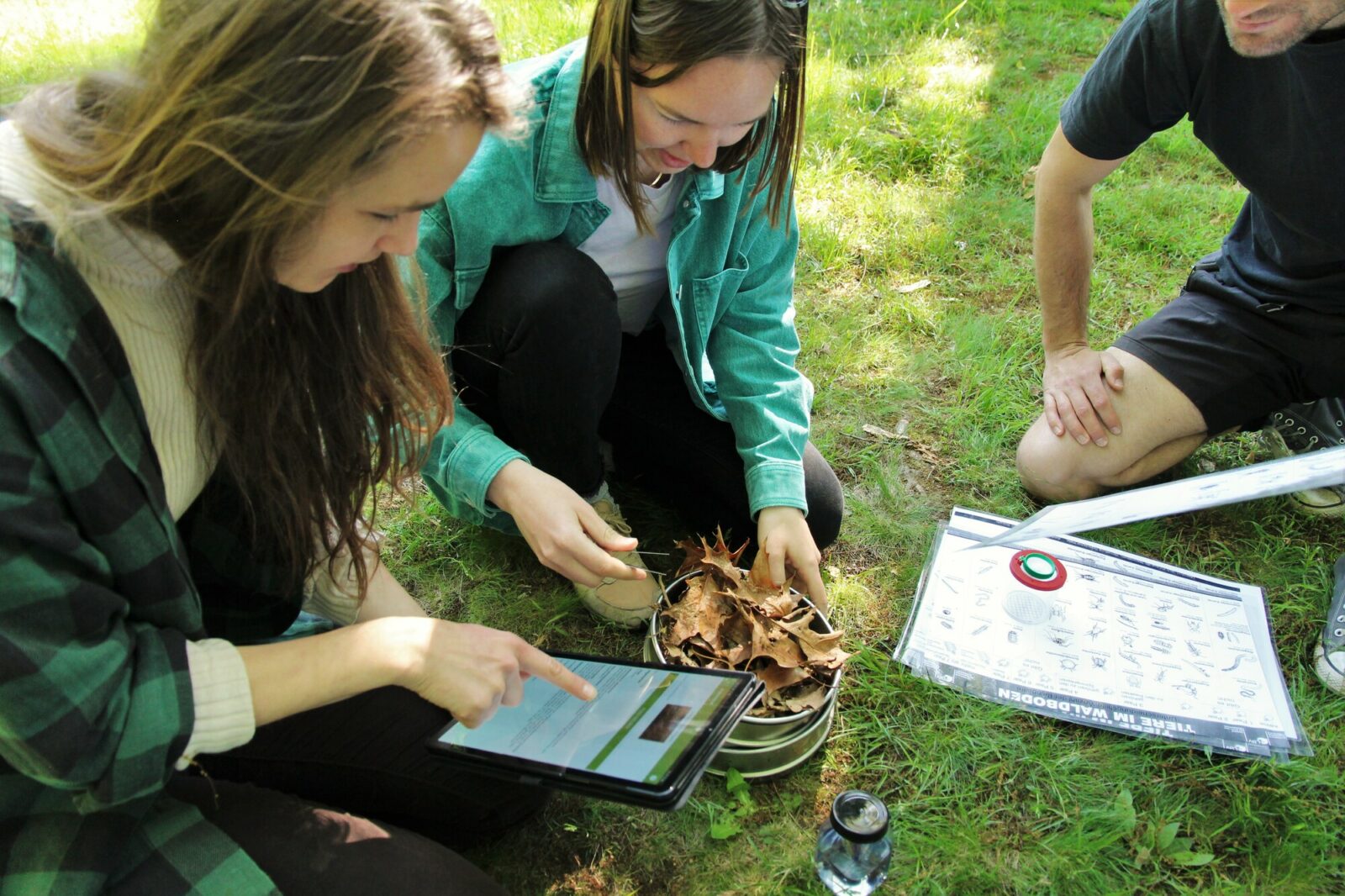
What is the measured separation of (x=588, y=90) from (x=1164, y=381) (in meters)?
1.33

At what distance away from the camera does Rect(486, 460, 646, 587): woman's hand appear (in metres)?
1.41

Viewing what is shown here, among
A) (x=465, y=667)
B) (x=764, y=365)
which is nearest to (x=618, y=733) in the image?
(x=465, y=667)

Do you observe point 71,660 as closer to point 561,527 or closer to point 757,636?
point 561,527

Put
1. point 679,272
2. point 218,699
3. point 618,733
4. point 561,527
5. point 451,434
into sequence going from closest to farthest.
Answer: point 218,699, point 618,733, point 561,527, point 451,434, point 679,272

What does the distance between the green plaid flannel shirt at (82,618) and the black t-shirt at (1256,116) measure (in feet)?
5.84

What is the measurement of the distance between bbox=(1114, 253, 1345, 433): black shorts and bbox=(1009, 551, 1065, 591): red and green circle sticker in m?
0.50

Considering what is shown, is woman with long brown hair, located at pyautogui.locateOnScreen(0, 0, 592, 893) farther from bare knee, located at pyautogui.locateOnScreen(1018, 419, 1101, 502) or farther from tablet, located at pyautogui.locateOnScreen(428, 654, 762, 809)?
bare knee, located at pyautogui.locateOnScreen(1018, 419, 1101, 502)

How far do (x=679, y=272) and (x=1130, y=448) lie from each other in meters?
1.02

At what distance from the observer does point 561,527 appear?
1426mm

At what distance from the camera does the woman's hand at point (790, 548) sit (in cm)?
159

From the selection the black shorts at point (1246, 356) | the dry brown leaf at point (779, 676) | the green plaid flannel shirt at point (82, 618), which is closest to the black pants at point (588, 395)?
the dry brown leaf at point (779, 676)

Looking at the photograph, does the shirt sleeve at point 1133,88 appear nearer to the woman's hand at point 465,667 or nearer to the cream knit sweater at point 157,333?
the woman's hand at point 465,667

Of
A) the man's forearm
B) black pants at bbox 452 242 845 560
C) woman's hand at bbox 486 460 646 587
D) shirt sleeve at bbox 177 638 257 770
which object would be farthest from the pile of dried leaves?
the man's forearm

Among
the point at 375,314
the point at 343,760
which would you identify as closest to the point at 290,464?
the point at 375,314
